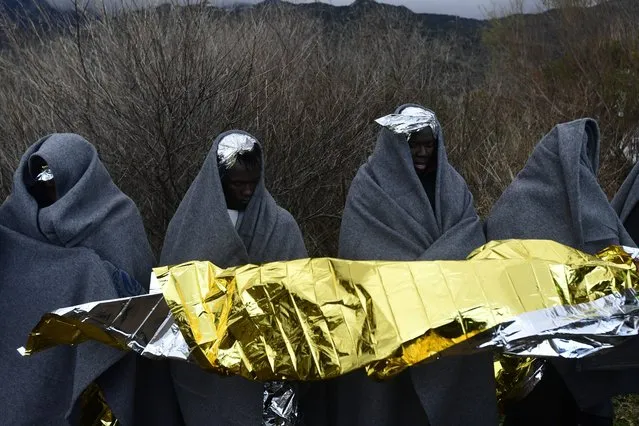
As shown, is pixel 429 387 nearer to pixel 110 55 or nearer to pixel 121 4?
pixel 110 55

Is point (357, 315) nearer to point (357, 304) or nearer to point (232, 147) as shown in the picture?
point (357, 304)

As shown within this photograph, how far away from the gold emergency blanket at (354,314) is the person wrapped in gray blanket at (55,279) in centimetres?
23

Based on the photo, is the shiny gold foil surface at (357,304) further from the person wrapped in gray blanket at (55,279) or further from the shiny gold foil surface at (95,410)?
the shiny gold foil surface at (95,410)

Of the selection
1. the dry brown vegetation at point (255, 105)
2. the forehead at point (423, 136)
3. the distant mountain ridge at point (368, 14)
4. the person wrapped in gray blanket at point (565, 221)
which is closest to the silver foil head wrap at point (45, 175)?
the forehead at point (423, 136)

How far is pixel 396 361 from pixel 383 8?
10.9m

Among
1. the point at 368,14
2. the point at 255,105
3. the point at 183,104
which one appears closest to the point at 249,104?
the point at 255,105

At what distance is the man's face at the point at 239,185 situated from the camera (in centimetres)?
292

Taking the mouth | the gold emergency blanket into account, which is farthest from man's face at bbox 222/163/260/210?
the mouth


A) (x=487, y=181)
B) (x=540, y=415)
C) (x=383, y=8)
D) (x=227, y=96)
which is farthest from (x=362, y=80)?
(x=540, y=415)

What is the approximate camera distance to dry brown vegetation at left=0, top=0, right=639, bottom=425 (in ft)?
18.8

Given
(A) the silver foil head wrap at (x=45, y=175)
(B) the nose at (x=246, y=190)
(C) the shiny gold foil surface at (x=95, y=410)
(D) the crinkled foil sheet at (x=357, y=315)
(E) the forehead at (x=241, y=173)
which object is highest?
(A) the silver foil head wrap at (x=45, y=175)

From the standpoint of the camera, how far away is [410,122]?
3148 mm

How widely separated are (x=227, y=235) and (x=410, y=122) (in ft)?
3.13

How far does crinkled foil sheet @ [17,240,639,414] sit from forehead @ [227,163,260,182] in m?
0.45
